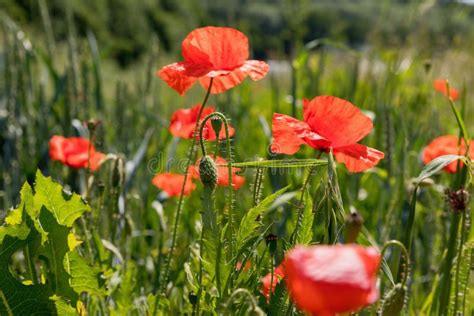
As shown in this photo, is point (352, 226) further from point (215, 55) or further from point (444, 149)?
point (444, 149)

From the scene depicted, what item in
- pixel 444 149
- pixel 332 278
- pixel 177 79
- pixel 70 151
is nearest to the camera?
pixel 332 278

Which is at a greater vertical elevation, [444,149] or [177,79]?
[177,79]

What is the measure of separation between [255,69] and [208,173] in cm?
22

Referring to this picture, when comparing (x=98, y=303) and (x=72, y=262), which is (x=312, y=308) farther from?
(x=98, y=303)

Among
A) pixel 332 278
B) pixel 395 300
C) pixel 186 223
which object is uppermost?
pixel 332 278

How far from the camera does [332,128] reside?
0.82 meters

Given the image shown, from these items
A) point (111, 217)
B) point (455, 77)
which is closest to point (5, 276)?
point (111, 217)

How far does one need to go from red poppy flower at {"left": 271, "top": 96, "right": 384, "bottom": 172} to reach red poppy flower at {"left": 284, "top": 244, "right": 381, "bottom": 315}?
389 mm

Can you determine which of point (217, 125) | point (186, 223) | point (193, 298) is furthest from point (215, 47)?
A: point (186, 223)

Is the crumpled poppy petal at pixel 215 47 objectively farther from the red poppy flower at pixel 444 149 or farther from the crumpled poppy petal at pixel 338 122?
the red poppy flower at pixel 444 149

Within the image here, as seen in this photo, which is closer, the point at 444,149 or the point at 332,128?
the point at 332,128

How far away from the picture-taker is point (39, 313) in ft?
2.84

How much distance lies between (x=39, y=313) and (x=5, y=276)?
0.07 metres

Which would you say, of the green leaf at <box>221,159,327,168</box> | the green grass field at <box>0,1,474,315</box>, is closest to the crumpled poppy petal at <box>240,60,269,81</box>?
the green grass field at <box>0,1,474,315</box>
